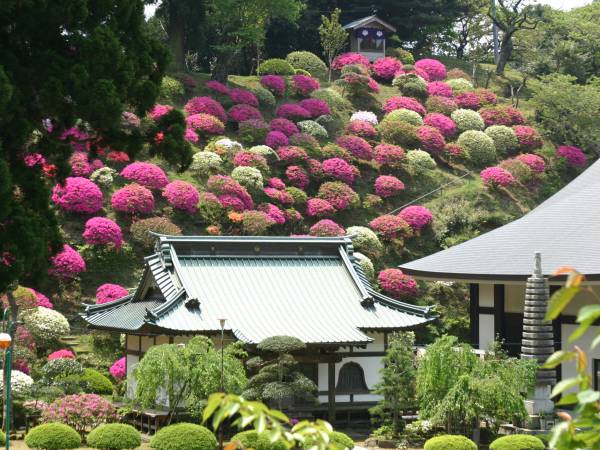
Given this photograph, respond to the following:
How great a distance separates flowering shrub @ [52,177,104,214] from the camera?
135 ft

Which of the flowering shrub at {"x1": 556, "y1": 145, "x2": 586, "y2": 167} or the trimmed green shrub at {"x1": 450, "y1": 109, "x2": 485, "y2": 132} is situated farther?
the trimmed green shrub at {"x1": 450, "y1": 109, "x2": 485, "y2": 132}

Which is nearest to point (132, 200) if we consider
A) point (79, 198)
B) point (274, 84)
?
point (79, 198)

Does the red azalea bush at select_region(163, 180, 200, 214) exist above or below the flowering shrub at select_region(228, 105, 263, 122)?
below

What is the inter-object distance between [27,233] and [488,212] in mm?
37256

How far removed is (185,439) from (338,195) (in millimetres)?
27541

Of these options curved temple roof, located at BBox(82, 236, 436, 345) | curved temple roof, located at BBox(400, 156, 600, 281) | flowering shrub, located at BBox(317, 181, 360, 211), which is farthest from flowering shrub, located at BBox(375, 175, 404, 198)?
curved temple roof, located at BBox(82, 236, 436, 345)

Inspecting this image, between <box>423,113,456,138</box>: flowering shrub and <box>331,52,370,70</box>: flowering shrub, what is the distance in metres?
8.73

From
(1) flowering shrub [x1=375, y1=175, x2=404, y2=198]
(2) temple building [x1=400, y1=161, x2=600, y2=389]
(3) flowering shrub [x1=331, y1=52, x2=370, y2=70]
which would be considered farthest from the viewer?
(3) flowering shrub [x1=331, y1=52, x2=370, y2=70]

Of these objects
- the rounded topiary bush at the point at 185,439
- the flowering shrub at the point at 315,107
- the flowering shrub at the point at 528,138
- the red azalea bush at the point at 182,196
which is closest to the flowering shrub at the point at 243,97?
the flowering shrub at the point at 315,107

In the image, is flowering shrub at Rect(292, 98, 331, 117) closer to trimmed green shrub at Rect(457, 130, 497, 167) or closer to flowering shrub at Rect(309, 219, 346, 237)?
trimmed green shrub at Rect(457, 130, 497, 167)

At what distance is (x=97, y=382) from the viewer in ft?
98.4

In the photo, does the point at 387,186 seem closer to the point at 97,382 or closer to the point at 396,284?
the point at 396,284

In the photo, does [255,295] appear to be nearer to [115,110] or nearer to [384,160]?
[115,110]

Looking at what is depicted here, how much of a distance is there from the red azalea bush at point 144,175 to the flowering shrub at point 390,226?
962cm
